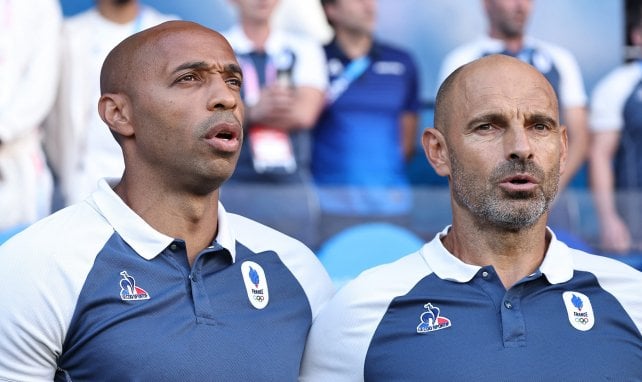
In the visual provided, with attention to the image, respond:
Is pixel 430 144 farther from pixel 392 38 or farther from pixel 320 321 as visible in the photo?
pixel 392 38

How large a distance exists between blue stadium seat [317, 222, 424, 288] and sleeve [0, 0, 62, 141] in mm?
1267

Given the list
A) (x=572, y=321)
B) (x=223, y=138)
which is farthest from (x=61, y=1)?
(x=572, y=321)

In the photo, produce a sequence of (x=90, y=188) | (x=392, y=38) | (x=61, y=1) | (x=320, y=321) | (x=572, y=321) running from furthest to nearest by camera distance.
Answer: (x=392, y=38) < (x=61, y=1) < (x=90, y=188) < (x=320, y=321) < (x=572, y=321)

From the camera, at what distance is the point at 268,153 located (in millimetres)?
5109

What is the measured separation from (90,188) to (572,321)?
7.95 ft

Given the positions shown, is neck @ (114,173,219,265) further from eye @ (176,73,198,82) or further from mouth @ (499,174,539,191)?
mouth @ (499,174,539,191)

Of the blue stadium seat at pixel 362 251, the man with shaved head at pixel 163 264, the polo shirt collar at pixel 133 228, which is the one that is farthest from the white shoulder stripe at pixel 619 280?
the blue stadium seat at pixel 362 251

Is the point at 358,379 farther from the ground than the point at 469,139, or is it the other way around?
the point at 469,139

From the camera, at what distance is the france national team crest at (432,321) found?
9.32ft

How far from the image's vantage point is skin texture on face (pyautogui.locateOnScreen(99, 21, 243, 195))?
294cm

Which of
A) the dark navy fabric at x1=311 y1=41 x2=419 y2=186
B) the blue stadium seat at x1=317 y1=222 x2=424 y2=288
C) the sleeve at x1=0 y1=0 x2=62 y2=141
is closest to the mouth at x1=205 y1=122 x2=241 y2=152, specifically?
the blue stadium seat at x1=317 y1=222 x2=424 y2=288

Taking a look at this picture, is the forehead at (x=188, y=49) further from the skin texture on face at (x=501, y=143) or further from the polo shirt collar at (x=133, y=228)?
the skin texture on face at (x=501, y=143)

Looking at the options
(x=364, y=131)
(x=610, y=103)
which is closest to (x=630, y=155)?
(x=610, y=103)

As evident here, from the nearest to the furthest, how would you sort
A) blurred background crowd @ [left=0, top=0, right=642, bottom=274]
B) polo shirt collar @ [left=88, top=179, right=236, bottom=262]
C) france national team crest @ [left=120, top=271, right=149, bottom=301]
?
france national team crest @ [left=120, top=271, right=149, bottom=301] → polo shirt collar @ [left=88, top=179, right=236, bottom=262] → blurred background crowd @ [left=0, top=0, right=642, bottom=274]
